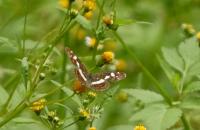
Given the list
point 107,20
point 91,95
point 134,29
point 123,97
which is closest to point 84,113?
point 91,95

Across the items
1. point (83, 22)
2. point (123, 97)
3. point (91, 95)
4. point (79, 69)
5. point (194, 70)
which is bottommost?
point (123, 97)

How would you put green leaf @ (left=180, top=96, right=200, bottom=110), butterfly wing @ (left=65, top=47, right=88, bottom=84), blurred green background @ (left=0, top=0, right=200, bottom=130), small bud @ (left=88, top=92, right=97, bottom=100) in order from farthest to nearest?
blurred green background @ (left=0, top=0, right=200, bottom=130)
green leaf @ (left=180, top=96, right=200, bottom=110)
small bud @ (left=88, top=92, right=97, bottom=100)
butterfly wing @ (left=65, top=47, right=88, bottom=84)

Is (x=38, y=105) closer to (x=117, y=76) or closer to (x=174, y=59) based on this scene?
(x=117, y=76)

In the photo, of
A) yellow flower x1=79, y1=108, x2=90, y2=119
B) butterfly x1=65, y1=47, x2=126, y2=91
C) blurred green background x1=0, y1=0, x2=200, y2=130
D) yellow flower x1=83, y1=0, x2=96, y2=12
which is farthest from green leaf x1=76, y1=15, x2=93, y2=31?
blurred green background x1=0, y1=0, x2=200, y2=130

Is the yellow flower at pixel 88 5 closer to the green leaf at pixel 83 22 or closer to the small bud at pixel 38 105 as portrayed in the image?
the green leaf at pixel 83 22

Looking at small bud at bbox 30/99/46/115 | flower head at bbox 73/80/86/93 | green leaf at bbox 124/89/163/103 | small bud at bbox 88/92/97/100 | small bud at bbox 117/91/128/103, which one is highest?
flower head at bbox 73/80/86/93

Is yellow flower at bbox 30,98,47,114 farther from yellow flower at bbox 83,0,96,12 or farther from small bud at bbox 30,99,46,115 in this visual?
yellow flower at bbox 83,0,96,12

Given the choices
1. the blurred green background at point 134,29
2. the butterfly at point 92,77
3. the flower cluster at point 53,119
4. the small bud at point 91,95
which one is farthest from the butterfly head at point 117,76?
the blurred green background at point 134,29
